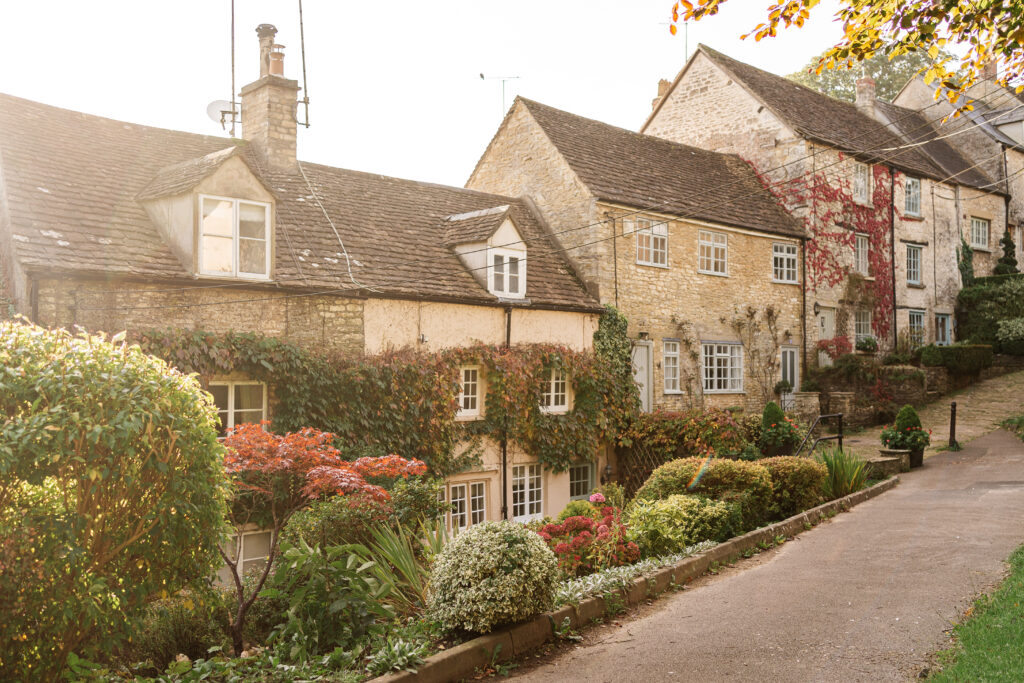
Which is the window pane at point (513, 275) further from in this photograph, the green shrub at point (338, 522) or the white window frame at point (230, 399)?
the green shrub at point (338, 522)

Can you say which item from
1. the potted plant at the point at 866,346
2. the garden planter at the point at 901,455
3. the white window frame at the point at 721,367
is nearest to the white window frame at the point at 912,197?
the potted plant at the point at 866,346

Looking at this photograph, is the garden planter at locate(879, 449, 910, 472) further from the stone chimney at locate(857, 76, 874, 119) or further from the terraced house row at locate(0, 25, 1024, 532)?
the stone chimney at locate(857, 76, 874, 119)

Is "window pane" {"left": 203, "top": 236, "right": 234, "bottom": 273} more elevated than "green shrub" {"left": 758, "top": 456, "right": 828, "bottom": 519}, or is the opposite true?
"window pane" {"left": 203, "top": 236, "right": 234, "bottom": 273}

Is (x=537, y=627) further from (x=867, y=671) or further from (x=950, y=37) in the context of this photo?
(x=950, y=37)

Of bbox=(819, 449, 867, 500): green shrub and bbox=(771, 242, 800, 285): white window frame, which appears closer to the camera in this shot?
bbox=(819, 449, 867, 500): green shrub

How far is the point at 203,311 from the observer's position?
1420 centimetres

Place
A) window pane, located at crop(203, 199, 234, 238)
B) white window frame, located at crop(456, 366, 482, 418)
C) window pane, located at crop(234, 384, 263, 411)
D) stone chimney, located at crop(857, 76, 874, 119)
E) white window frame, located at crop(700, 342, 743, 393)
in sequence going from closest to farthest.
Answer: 1. window pane, located at crop(234, 384, 263, 411)
2. window pane, located at crop(203, 199, 234, 238)
3. white window frame, located at crop(456, 366, 482, 418)
4. white window frame, located at crop(700, 342, 743, 393)
5. stone chimney, located at crop(857, 76, 874, 119)

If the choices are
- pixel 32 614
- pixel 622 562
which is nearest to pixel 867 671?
pixel 622 562

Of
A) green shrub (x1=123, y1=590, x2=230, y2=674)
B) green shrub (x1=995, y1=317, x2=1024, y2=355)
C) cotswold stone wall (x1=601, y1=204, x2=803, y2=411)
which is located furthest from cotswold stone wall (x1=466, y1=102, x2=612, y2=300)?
green shrub (x1=995, y1=317, x2=1024, y2=355)

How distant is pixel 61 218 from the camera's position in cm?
1379

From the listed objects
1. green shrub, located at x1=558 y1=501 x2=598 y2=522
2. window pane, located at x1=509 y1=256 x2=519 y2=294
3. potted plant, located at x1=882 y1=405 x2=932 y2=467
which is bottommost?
green shrub, located at x1=558 y1=501 x2=598 y2=522

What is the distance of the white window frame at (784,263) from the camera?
89.2 feet

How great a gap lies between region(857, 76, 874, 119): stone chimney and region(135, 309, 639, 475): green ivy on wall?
68.8 ft

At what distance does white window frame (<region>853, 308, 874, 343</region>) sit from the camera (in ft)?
101
